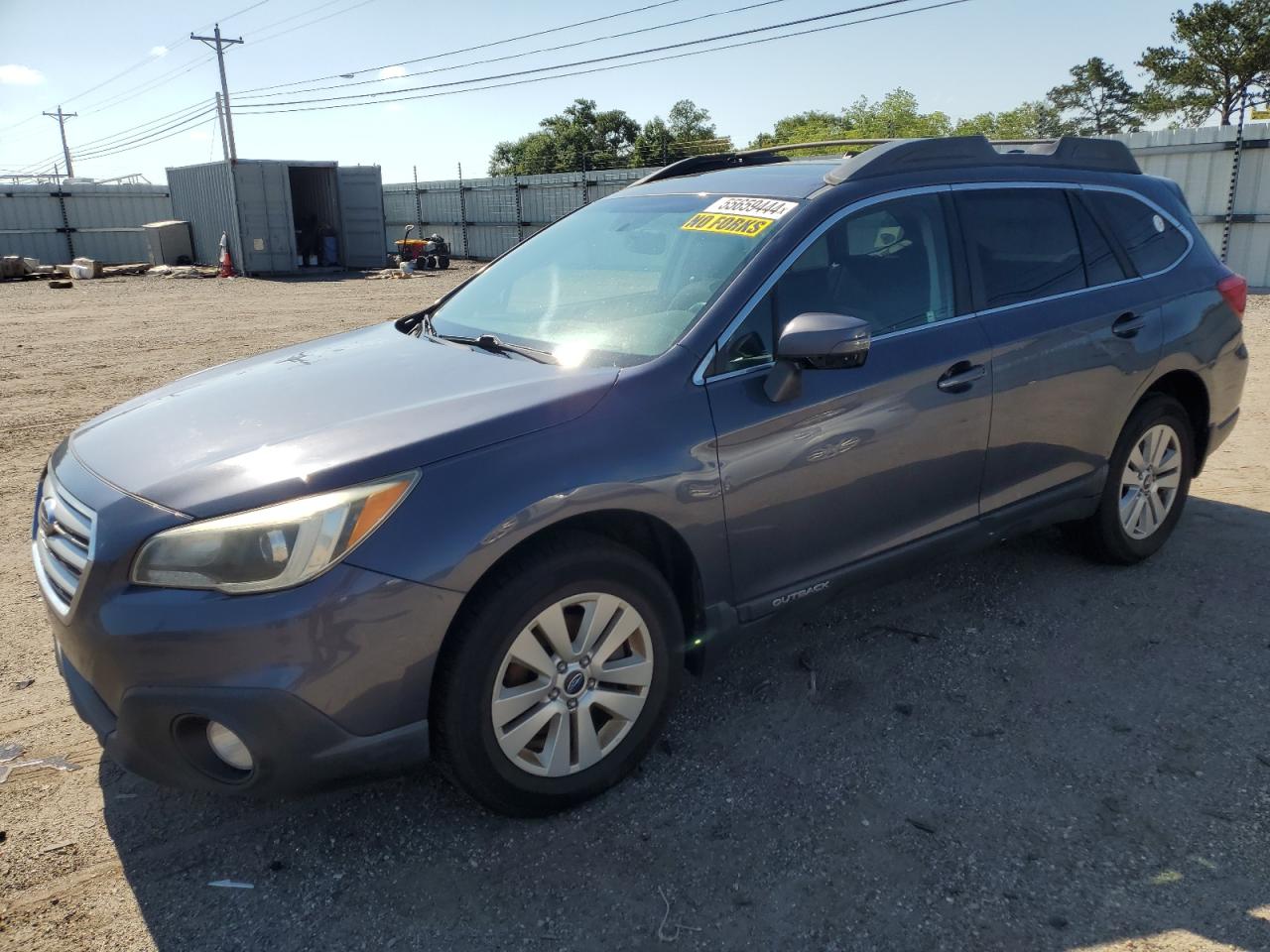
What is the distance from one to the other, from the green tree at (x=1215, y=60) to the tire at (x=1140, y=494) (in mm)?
54644

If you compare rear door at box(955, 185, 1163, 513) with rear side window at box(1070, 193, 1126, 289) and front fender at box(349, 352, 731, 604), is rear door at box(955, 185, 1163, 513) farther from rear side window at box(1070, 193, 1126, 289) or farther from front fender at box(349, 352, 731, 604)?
front fender at box(349, 352, 731, 604)

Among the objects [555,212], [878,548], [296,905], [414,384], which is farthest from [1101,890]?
[555,212]

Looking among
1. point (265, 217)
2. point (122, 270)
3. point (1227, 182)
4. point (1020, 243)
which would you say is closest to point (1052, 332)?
point (1020, 243)

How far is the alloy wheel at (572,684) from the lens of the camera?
2574 mm

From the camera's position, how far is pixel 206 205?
1092 inches

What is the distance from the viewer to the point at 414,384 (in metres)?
2.90

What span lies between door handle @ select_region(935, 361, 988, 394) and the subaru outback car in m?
0.02

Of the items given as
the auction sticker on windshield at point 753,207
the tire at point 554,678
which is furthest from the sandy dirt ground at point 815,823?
the auction sticker on windshield at point 753,207

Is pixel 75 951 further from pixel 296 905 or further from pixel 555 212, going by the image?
pixel 555 212

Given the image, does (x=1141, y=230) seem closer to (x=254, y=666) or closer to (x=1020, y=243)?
(x=1020, y=243)

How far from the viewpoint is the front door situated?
2945mm

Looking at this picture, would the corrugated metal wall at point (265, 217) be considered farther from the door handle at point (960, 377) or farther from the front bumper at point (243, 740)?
the front bumper at point (243, 740)

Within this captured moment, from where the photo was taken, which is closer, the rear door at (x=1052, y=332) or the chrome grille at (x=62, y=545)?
the chrome grille at (x=62, y=545)

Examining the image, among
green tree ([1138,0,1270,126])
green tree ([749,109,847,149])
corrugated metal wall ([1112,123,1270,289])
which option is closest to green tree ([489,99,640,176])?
green tree ([749,109,847,149])
